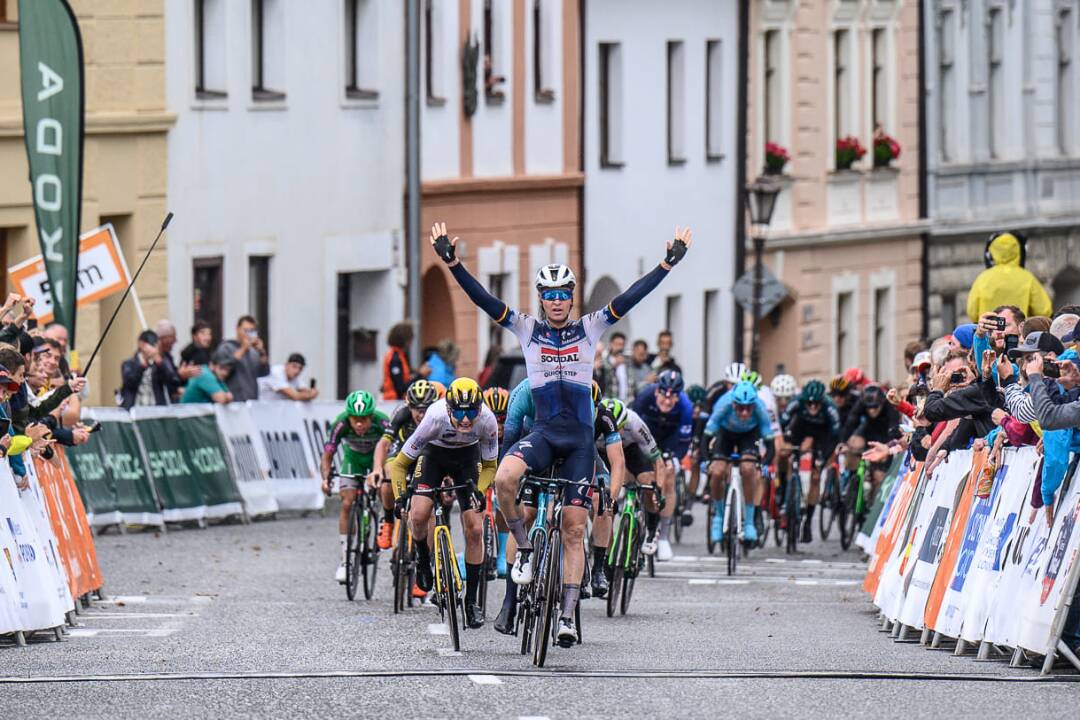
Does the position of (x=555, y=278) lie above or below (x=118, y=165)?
below

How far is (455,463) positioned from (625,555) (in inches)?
92.2

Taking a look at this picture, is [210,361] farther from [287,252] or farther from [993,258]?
[993,258]

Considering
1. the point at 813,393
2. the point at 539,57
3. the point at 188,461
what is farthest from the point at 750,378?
the point at 539,57

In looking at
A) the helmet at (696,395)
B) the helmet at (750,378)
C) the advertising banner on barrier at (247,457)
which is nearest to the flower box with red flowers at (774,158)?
the helmet at (696,395)

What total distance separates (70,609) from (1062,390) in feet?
21.4

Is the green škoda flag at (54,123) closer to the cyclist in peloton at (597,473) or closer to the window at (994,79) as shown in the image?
the cyclist in peloton at (597,473)

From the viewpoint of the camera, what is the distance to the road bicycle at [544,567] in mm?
15266

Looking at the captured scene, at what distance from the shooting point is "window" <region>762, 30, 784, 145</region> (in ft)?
161

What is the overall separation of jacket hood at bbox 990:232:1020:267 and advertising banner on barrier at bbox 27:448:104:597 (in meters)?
7.51

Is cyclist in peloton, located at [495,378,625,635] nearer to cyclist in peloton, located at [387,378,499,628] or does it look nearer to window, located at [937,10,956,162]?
cyclist in peloton, located at [387,378,499,628]

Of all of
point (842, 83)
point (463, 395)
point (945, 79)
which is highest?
point (945, 79)

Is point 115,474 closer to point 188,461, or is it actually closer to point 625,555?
point 188,461

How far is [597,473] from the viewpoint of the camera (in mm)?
18953

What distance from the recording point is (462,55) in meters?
39.4
